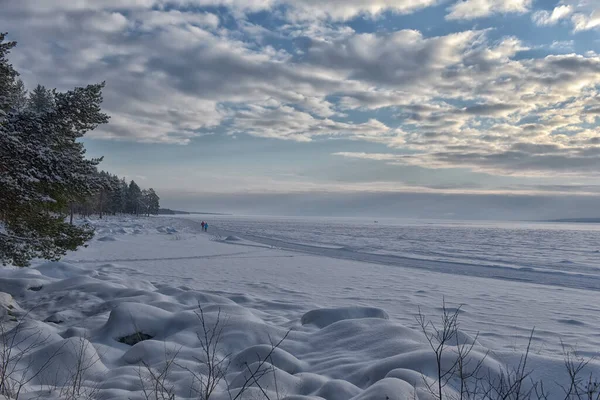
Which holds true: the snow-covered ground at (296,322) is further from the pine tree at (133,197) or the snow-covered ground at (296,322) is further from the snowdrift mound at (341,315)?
the pine tree at (133,197)

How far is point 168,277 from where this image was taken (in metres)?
15.6

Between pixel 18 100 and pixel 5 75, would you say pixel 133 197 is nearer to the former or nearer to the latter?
pixel 18 100

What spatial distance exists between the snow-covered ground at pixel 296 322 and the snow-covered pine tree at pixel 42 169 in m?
1.57

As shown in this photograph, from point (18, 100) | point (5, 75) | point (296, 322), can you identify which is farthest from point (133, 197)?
point (296, 322)

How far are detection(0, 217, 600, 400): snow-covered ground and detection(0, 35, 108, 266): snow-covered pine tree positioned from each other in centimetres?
157

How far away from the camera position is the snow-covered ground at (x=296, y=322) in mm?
5172

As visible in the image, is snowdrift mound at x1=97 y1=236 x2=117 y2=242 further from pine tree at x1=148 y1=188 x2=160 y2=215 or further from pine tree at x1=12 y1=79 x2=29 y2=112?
pine tree at x1=148 y1=188 x2=160 y2=215

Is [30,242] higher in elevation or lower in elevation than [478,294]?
higher

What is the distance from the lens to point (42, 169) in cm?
819

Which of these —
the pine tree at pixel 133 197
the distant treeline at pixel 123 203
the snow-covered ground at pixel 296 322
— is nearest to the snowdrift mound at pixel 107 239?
the snow-covered ground at pixel 296 322

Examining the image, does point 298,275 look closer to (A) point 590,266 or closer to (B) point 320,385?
(B) point 320,385

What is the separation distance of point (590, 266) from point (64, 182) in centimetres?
2502

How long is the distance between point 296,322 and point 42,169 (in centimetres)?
600

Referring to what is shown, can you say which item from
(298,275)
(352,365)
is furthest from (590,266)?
(352,365)
